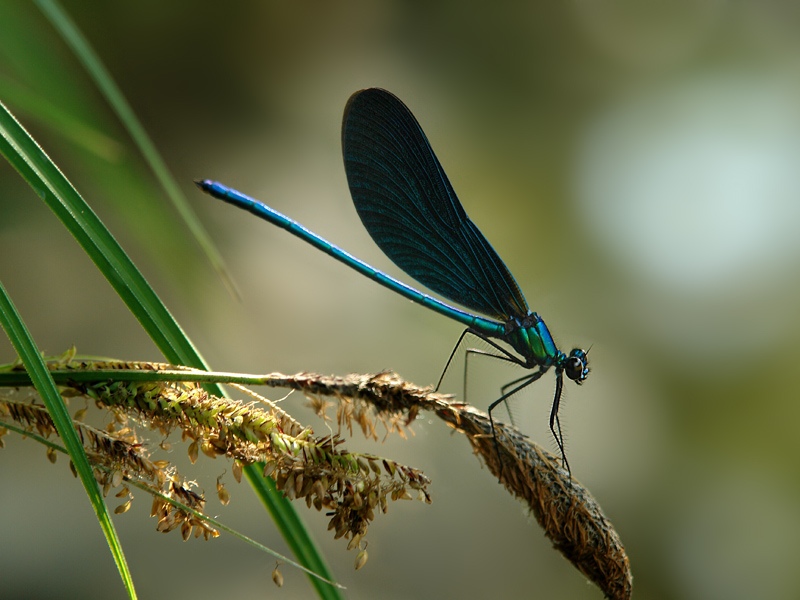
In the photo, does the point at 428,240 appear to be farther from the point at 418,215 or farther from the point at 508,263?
the point at 508,263

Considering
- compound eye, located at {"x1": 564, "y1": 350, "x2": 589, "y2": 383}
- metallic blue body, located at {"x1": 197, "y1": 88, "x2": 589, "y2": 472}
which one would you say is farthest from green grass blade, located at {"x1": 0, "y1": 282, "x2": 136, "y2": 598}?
compound eye, located at {"x1": 564, "y1": 350, "x2": 589, "y2": 383}

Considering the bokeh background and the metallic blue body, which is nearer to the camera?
the metallic blue body

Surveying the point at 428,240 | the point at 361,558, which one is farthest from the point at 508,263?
the point at 361,558

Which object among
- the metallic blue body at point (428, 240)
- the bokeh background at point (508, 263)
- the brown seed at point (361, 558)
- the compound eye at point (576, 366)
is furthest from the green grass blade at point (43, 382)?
the bokeh background at point (508, 263)

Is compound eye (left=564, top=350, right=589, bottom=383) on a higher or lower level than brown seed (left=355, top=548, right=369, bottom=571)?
higher

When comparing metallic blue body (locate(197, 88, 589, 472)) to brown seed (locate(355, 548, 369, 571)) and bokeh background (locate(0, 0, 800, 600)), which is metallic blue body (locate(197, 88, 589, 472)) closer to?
brown seed (locate(355, 548, 369, 571))

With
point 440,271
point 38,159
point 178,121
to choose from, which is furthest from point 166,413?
point 178,121

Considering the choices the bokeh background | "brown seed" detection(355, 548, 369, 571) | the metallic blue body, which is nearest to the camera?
"brown seed" detection(355, 548, 369, 571)
